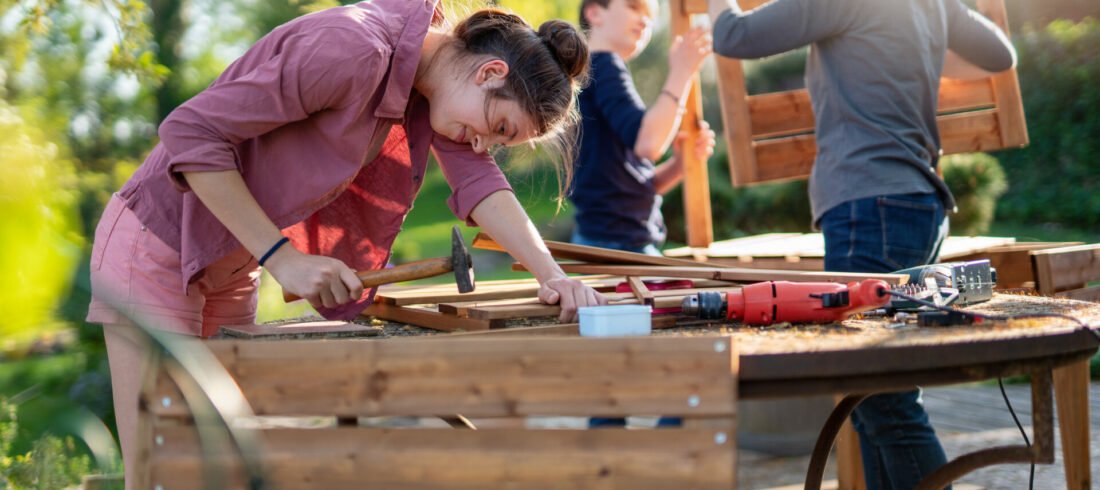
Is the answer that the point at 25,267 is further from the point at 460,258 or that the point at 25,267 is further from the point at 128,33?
the point at 128,33

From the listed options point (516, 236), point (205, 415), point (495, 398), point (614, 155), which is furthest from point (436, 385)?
point (614, 155)

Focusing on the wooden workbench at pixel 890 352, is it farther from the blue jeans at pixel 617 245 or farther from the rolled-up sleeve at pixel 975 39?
the blue jeans at pixel 617 245

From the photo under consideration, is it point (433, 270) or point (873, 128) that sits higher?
point (873, 128)

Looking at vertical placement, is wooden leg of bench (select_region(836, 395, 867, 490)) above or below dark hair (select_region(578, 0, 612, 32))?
below

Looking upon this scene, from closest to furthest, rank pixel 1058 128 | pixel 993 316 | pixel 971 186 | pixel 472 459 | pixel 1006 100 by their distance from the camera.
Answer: pixel 472 459 < pixel 993 316 < pixel 1006 100 < pixel 971 186 < pixel 1058 128

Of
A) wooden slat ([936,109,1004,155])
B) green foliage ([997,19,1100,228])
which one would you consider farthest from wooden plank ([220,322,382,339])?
green foliage ([997,19,1100,228])

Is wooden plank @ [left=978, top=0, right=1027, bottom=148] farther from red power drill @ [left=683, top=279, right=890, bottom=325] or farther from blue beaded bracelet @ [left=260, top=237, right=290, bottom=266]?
blue beaded bracelet @ [left=260, top=237, right=290, bottom=266]

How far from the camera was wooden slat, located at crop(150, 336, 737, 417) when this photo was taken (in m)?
1.32

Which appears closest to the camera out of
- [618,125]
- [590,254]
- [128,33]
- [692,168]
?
[590,254]

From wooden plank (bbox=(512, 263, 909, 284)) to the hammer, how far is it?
0.23 meters

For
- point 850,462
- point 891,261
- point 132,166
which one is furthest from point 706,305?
point 132,166

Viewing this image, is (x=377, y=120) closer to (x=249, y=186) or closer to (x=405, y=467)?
(x=249, y=186)

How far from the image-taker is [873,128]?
2.58 metres

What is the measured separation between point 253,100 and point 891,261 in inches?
62.0
